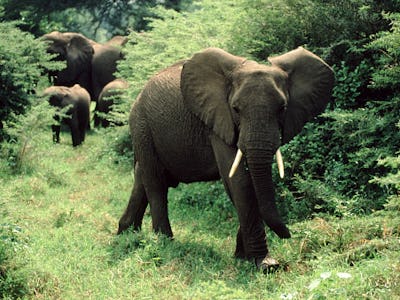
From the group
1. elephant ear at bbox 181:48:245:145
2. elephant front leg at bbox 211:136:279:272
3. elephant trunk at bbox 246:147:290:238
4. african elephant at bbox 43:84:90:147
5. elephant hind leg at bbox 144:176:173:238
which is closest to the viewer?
elephant trunk at bbox 246:147:290:238

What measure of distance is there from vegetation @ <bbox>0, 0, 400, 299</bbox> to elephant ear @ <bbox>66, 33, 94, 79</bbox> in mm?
7448

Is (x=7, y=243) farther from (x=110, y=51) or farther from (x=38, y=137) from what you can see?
(x=110, y=51)

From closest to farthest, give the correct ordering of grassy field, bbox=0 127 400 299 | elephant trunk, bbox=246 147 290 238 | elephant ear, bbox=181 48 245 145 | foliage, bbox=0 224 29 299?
1. grassy field, bbox=0 127 400 299
2. foliage, bbox=0 224 29 299
3. elephant trunk, bbox=246 147 290 238
4. elephant ear, bbox=181 48 245 145

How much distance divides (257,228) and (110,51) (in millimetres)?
16225

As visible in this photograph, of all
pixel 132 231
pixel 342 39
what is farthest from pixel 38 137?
pixel 342 39

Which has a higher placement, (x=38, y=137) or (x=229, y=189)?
(x=229, y=189)

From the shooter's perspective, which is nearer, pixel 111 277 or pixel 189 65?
pixel 111 277

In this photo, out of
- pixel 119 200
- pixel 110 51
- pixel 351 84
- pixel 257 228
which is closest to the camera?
pixel 257 228

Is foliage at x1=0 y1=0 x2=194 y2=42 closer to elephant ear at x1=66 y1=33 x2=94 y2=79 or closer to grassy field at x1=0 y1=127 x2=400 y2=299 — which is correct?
elephant ear at x1=66 y1=33 x2=94 y2=79

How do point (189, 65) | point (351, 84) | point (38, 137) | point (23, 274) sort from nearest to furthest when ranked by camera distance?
point (23, 274) < point (189, 65) < point (351, 84) < point (38, 137)

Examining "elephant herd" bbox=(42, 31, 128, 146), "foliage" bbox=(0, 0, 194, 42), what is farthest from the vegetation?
"foliage" bbox=(0, 0, 194, 42)

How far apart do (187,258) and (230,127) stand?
1.43 metres

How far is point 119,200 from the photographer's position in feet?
33.9

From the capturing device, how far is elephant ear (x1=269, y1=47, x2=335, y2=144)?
6516 mm
